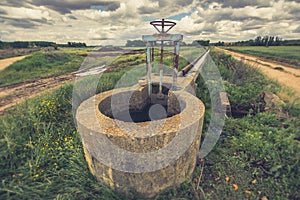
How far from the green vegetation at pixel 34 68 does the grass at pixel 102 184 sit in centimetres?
737

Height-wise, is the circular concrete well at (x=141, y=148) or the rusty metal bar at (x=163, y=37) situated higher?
the rusty metal bar at (x=163, y=37)

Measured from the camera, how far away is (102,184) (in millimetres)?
2600

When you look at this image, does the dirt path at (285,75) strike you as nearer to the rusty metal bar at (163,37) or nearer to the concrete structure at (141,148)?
the rusty metal bar at (163,37)

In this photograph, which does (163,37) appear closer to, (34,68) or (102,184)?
(102,184)

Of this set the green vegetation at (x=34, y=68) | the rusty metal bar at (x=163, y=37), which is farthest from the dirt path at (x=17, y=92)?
the rusty metal bar at (x=163, y=37)

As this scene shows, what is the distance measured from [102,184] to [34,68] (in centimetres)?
1326

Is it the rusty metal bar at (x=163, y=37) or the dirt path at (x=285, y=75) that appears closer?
the rusty metal bar at (x=163, y=37)

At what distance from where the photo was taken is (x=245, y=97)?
216 inches

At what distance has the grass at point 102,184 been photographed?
2.59m

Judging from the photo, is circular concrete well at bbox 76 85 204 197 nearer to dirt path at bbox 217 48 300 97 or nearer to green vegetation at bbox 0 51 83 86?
dirt path at bbox 217 48 300 97

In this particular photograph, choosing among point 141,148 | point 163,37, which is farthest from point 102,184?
point 163,37

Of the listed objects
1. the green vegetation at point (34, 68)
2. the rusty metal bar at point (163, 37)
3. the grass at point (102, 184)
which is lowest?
the grass at point (102, 184)

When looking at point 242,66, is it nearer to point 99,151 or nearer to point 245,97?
point 245,97

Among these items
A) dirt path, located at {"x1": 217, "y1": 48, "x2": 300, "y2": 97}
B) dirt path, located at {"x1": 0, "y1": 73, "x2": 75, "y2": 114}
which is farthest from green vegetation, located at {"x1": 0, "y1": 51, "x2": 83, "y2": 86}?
dirt path, located at {"x1": 217, "y1": 48, "x2": 300, "y2": 97}
